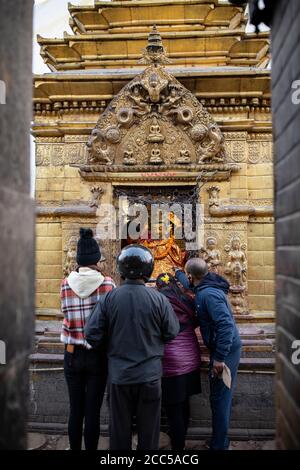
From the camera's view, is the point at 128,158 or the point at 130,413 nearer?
the point at 130,413

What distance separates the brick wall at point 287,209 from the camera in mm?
1981

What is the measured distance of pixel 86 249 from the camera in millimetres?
3777

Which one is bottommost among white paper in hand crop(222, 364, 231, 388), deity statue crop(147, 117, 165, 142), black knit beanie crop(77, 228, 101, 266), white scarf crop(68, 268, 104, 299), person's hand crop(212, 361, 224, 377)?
white paper in hand crop(222, 364, 231, 388)

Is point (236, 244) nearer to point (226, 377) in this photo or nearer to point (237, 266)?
point (237, 266)

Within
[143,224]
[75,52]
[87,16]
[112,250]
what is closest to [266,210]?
[143,224]

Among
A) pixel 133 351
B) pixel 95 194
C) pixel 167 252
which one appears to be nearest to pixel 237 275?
pixel 167 252

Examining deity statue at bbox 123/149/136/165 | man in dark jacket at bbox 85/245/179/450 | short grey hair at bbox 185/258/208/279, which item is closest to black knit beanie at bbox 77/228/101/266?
man in dark jacket at bbox 85/245/179/450

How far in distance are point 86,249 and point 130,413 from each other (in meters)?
1.46

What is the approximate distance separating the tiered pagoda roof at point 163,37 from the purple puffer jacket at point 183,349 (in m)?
4.88

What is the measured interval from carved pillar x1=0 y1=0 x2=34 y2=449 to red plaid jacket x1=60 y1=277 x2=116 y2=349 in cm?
175

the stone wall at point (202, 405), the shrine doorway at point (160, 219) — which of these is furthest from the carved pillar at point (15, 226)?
the shrine doorway at point (160, 219)

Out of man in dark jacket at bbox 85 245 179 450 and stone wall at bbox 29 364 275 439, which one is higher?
man in dark jacket at bbox 85 245 179 450

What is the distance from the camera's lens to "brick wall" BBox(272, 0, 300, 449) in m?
1.98

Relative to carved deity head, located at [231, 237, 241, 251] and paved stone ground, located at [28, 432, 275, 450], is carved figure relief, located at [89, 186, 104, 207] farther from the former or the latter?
paved stone ground, located at [28, 432, 275, 450]
